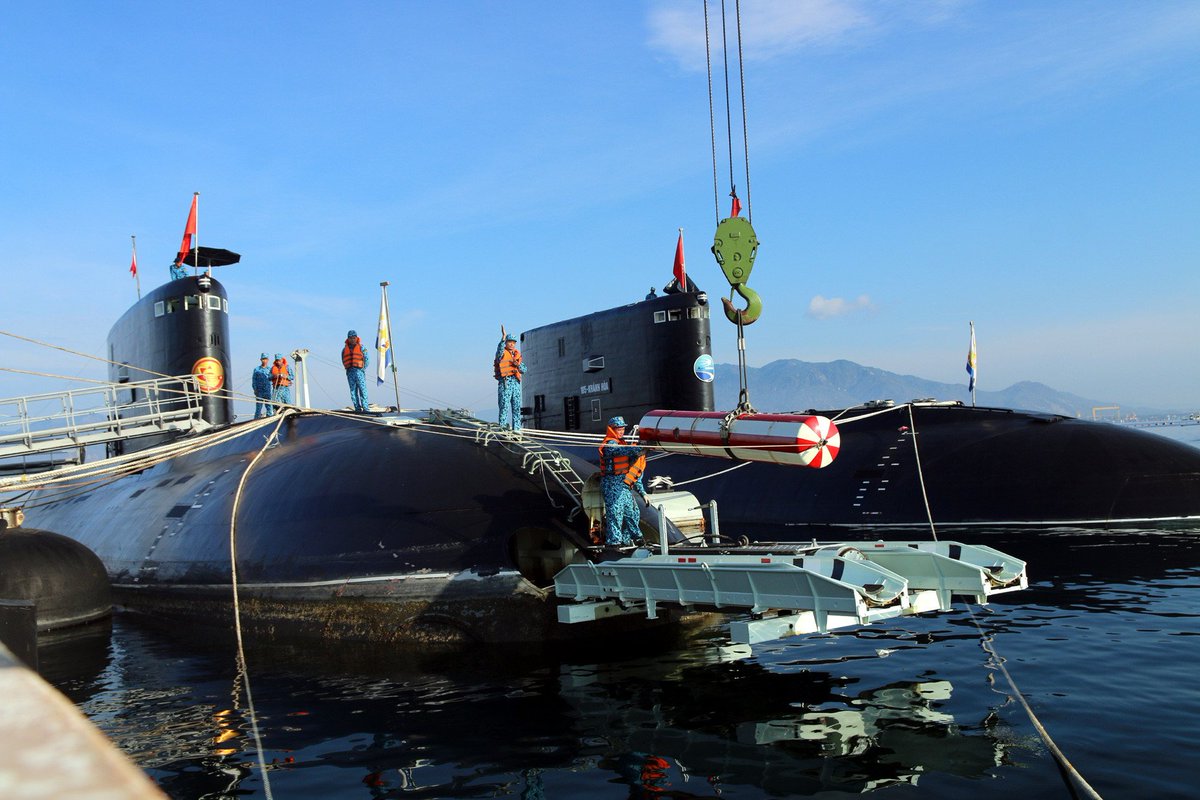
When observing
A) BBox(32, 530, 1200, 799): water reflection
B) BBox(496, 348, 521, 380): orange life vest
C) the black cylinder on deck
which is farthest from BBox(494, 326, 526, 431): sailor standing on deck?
the black cylinder on deck

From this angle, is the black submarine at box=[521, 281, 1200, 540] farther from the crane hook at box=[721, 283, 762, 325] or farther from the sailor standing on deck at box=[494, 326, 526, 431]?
the crane hook at box=[721, 283, 762, 325]

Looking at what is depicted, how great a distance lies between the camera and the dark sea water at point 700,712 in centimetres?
755

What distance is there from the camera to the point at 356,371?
20266 millimetres

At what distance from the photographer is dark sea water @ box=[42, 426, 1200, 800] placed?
7.55 meters

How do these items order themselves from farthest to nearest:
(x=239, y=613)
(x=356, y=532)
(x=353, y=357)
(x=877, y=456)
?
(x=877, y=456), (x=353, y=357), (x=239, y=613), (x=356, y=532)

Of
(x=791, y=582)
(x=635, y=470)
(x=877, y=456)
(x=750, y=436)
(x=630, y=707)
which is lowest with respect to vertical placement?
(x=630, y=707)

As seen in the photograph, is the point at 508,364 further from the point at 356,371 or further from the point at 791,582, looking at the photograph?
the point at 791,582

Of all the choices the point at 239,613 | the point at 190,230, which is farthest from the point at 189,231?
the point at 239,613

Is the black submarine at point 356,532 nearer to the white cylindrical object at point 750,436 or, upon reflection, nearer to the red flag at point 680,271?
the white cylindrical object at point 750,436

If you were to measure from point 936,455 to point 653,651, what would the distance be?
1496cm

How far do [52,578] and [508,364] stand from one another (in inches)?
331

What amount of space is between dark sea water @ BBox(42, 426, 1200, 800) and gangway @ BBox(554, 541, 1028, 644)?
734 millimetres

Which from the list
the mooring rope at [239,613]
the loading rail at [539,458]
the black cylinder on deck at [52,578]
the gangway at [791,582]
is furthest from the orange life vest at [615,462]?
the black cylinder on deck at [52,578]

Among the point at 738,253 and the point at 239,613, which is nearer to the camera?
the point at 738,253
